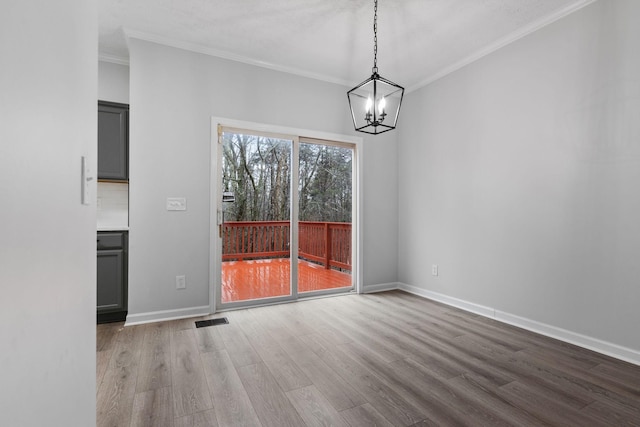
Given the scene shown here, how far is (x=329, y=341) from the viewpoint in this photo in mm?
2623

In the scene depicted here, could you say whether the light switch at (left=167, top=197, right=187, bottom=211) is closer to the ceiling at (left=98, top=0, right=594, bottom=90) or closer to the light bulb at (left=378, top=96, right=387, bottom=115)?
the ceiling at (left=98, top=0, right=594, bottom=90)

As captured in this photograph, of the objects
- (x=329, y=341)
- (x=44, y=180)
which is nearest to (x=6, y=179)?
(x=44, y=180)

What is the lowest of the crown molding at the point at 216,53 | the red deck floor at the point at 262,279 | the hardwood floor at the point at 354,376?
the hardwood floor at the point at 354,376

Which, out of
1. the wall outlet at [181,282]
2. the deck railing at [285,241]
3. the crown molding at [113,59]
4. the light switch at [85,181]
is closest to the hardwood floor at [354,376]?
the wall outlet at [181,282]

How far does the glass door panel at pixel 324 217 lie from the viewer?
393 centimetres

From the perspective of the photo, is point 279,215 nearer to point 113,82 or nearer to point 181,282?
point 181,282

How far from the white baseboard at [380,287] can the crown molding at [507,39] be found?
2.73m

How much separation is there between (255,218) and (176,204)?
0.85m

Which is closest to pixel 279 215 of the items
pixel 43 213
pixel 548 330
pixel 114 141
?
pixel 114 141

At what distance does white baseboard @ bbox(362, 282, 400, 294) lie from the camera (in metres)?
4.23

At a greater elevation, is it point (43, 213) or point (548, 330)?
point (43, 213)

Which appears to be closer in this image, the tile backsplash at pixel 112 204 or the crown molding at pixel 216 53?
the crown molding at pixel 216 53

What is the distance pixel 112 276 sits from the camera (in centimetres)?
304

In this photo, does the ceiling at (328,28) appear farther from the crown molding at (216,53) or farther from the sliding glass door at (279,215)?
the sliding glass door at (279,215)
